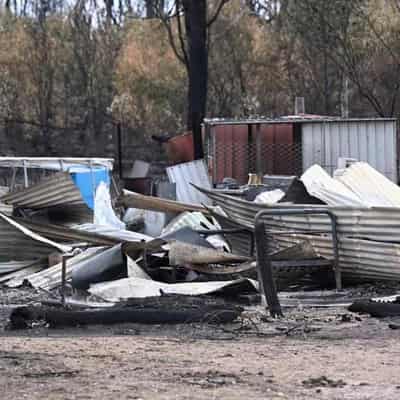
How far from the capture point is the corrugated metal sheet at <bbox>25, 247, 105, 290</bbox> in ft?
34.4

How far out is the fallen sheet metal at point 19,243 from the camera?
11.7 metres

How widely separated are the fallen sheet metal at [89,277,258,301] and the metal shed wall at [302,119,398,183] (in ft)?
26.1

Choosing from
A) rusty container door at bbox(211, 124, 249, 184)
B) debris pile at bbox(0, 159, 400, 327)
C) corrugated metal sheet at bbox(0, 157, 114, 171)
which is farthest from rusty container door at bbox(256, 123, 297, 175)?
debris pile at bbox(0, 159, 400, 327)

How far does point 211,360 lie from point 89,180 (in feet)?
28.2

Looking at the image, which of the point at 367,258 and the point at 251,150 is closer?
the point at 367,258

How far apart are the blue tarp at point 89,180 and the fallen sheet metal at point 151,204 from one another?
2.98 feet

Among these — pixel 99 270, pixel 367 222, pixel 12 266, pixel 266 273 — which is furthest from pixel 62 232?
pixel 266 273

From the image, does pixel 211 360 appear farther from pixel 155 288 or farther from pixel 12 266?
pixel 12 266

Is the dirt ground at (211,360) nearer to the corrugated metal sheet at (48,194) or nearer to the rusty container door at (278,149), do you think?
the corrugated metal sheet at (48,194)

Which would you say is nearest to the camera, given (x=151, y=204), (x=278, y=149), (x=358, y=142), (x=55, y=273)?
(x=55, y=273)

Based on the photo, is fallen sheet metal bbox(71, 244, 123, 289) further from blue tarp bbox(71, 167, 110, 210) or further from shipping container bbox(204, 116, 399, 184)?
shipping container bbox(204, 116, 399, 184)

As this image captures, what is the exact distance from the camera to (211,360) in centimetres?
603

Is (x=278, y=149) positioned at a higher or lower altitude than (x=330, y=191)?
higher

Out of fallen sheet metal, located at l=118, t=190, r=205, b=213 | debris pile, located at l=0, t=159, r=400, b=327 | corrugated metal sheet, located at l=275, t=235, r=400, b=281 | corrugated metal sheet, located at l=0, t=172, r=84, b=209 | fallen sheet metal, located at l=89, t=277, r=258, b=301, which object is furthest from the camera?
fallen sheet metal, located at l=118, t=190, r=205, b=213
